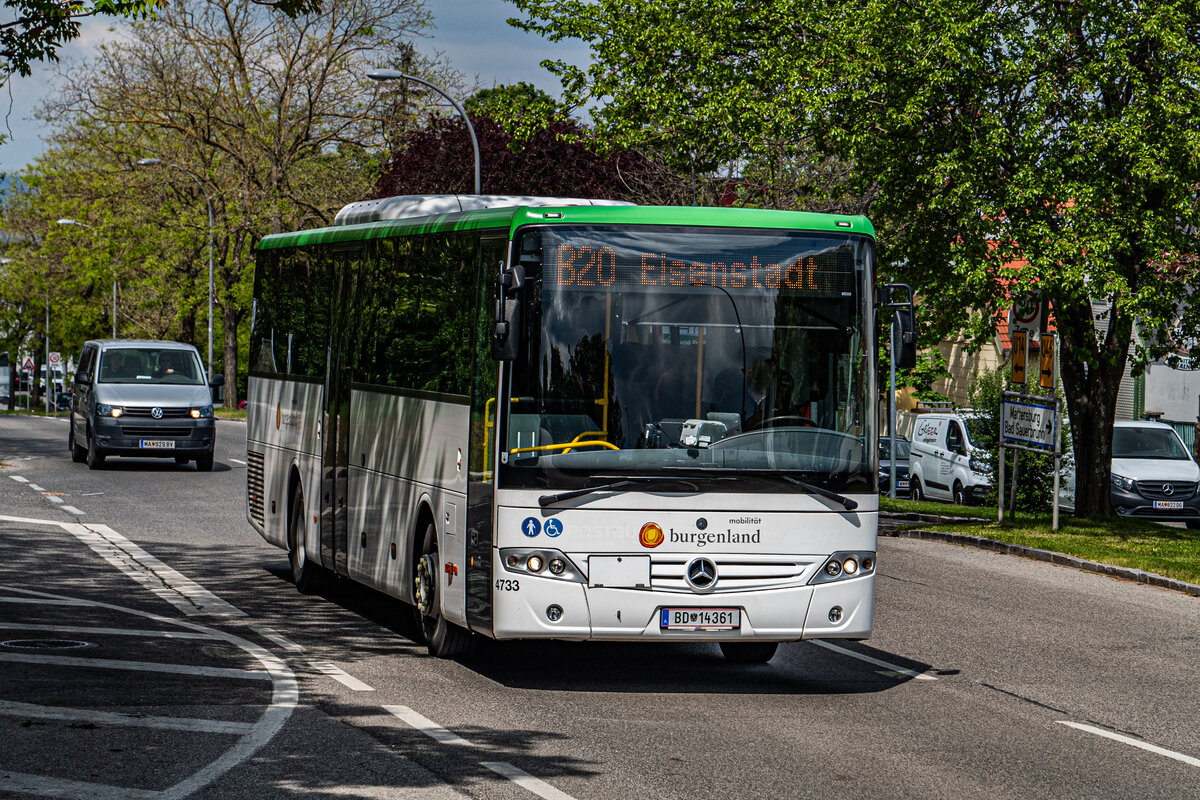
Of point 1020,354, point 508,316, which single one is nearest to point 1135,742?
point 508,316

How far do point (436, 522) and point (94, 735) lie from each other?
10.6ft

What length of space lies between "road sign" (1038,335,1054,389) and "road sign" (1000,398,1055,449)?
1.39ft

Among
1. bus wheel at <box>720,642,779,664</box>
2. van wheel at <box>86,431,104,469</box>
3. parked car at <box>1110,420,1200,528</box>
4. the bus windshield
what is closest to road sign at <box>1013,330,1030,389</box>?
parked car at <box>1110,420,1200,528</box>

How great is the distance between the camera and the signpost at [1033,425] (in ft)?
70.6

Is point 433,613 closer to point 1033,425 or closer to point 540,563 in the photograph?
point 540,563

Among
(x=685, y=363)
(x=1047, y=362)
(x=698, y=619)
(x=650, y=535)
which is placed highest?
(x=1047, y=362)

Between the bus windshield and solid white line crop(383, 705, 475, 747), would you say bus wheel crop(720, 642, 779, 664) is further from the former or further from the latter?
solid white line crop(383, 705, 475, 747)

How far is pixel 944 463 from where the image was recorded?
101 feet

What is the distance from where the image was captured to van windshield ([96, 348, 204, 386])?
28.9 meters

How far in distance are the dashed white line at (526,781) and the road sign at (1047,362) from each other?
15.8 meters

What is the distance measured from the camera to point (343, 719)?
8359 millimetres

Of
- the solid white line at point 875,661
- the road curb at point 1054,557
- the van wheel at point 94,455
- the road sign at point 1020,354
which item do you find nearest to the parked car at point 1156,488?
the road sign at point 1020,354

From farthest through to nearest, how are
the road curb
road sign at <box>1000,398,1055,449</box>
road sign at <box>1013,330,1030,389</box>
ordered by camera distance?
road sign at <box>1013,330,1030,389</box> → road sign at <box>1000,398,1055,449</box> → the road curb

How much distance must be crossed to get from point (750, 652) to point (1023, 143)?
39.1 feet
